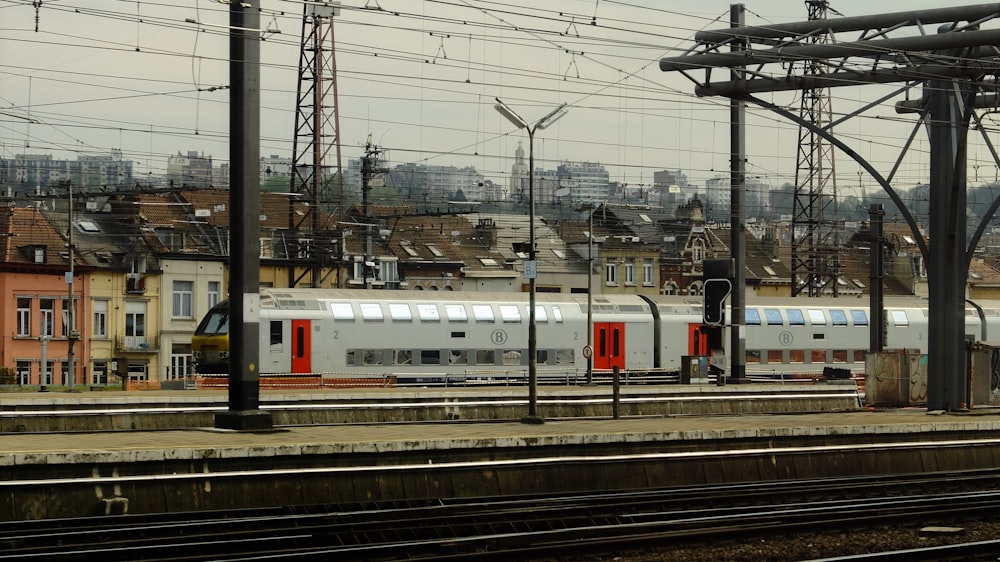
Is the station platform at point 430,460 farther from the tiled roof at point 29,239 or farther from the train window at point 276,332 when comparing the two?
the tiled roof at point 29,239

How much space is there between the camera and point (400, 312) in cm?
4819

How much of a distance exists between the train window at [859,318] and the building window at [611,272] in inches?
1421

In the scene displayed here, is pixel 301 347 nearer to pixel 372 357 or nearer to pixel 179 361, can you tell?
pixel 372 357

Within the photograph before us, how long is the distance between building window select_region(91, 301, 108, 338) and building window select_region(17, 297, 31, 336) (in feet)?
10.8

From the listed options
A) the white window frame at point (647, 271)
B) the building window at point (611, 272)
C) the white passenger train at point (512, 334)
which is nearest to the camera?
the white passenger train at point (512, 334)

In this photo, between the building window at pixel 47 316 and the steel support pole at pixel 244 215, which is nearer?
the steel support pole at pixel 244 215

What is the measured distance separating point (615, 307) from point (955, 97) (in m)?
24.1

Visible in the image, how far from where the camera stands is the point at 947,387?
3197cm

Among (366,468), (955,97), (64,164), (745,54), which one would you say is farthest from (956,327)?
(64,164)

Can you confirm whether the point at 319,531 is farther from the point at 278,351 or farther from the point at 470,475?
the point at 278,351

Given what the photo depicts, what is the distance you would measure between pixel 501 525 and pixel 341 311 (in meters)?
29.6

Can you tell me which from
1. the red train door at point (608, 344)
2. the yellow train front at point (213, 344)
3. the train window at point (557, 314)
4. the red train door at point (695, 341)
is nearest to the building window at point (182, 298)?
the yellow train front at point (213, 344)

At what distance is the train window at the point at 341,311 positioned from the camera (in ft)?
153

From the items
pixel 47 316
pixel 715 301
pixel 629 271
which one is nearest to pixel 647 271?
pixel 629 271
